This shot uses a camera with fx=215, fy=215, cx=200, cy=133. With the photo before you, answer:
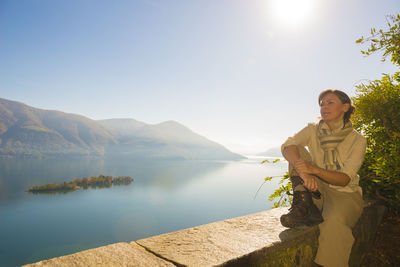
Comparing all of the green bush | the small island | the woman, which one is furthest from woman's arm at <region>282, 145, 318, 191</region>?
the small island

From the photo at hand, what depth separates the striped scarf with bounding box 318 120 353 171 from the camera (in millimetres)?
1992

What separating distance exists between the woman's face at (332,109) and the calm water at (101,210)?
73.1m

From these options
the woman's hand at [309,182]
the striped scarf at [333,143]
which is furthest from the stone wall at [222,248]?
the striped scarf at [333,143]

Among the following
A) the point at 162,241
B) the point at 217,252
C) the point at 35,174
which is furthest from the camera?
the point at 35,174

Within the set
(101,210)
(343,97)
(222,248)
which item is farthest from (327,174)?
(101,210)

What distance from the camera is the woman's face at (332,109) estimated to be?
2.11 m

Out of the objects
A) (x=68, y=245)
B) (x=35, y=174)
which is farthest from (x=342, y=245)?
(x=35, y=174)

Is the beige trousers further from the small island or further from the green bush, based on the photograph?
the small island

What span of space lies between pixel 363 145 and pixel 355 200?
19.6 inches

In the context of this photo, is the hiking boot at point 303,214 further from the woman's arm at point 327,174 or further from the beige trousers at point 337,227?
the woman's arm at point 327,174

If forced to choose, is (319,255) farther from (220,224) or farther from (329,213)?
(220,224)

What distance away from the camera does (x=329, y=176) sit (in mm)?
1848

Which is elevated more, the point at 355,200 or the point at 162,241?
the point at 355,200

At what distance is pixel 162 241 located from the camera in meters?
1.62
